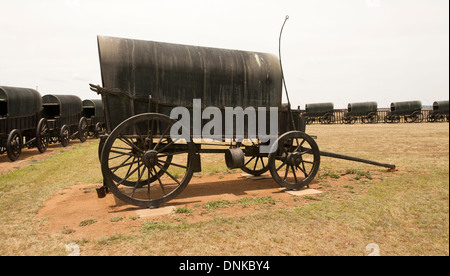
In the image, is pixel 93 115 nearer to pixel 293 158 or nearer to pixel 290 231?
pixel 293 158

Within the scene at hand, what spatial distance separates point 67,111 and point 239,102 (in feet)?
48.9

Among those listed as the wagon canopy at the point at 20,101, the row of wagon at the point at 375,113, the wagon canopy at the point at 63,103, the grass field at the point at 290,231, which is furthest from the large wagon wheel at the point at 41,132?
the row of wagon at the point at 375,113

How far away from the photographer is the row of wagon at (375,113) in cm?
3572

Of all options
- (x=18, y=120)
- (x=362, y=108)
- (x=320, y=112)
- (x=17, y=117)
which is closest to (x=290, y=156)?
(x=17, y=117)

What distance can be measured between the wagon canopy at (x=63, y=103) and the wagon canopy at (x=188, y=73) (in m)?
13.4

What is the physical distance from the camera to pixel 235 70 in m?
6.57

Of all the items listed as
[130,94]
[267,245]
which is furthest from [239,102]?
[267,245]

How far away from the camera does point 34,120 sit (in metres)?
14.2

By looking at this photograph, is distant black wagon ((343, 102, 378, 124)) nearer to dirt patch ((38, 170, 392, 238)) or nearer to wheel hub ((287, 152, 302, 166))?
dirt patch ((38, 170, 392, 238))

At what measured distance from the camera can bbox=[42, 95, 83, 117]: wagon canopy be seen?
1708 cm

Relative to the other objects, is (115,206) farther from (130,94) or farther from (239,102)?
(239,102)

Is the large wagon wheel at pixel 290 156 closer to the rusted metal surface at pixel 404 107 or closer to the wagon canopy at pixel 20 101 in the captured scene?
the wagon canopy at pixel 20 101

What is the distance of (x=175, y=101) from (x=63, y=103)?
45.9 ft

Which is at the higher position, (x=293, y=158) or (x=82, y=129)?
(x=82, y=129)
